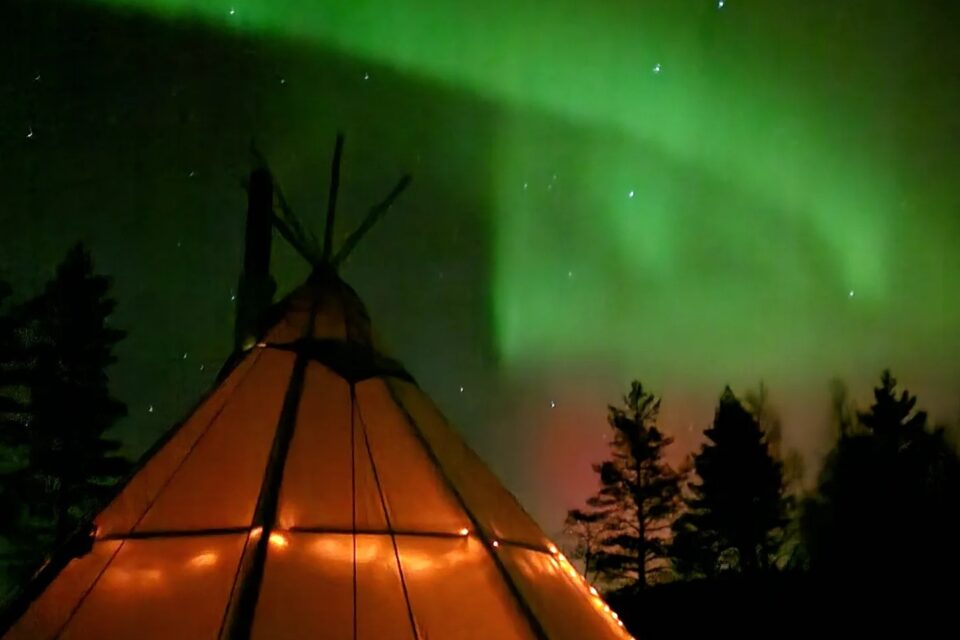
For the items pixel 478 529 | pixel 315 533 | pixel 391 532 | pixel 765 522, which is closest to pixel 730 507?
pixel 765 522

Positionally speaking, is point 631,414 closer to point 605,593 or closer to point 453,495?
point 605,593

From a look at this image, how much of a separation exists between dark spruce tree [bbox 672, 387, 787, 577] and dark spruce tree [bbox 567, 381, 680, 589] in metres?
0.16

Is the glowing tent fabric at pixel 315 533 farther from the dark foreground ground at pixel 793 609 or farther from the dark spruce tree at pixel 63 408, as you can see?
the dark foreground ground at pixel 793 609

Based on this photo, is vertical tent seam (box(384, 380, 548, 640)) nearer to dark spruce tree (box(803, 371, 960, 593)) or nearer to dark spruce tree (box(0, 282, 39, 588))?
dark spruce tree (box(0, 282, 39, 588))

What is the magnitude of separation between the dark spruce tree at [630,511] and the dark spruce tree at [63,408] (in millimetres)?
3246

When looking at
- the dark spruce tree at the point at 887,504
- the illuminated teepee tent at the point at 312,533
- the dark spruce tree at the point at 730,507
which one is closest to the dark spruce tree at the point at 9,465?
the illuminated teepee tent at the point at 312,533

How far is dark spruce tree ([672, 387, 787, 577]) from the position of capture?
6.62 m

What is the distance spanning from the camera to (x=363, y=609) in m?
2.04

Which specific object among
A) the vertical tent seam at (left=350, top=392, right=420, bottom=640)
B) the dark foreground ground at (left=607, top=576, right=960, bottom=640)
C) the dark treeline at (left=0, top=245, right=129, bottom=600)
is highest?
the dark treeline at (left=0, top=245, right=129, bottom=600)

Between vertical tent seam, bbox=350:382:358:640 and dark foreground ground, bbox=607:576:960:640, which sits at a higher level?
vertical tent seam, bbox=350:382:358:640

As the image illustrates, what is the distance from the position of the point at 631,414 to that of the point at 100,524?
5.14 m

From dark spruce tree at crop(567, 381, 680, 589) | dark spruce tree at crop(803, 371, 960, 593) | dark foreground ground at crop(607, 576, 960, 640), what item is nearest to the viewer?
dark foreground ground at crop(607, 576, 960, 640)

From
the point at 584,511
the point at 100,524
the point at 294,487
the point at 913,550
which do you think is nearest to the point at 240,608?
the point at 294,487

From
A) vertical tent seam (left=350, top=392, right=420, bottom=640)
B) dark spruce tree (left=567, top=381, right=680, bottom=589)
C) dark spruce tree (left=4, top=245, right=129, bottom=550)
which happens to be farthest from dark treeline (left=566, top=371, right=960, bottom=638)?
vertical tent seam (left=350, top=392, right=420, bottom=640)
